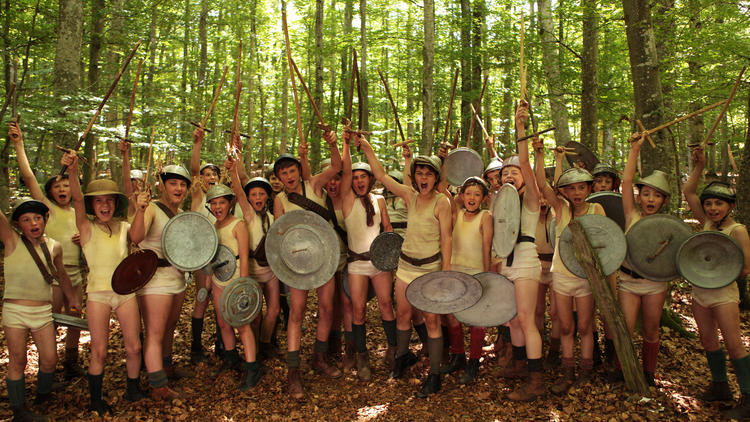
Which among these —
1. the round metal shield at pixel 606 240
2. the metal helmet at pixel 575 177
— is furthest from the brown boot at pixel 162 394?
the metal helmet at pixel 575 177

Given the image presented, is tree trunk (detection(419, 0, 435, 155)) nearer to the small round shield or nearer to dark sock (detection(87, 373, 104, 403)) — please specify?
the small round shield

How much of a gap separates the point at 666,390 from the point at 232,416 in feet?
14.2

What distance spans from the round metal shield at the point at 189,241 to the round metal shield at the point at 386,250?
1664 mm

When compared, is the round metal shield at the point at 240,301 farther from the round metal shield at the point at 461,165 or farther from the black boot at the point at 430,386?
the round metal shield at the point at 461,165

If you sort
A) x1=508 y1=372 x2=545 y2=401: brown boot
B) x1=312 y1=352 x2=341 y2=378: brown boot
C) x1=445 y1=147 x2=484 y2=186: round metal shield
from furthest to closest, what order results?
x1=445 y1=147 x2=484 y2=186: round metal shield < x1=312 y1=352 x2=341 y2=378: brown boot < x1=508 y1=372 x2=545 y2=401: brown boot

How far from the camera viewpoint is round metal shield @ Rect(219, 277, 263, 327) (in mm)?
4504

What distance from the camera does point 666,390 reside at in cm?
445

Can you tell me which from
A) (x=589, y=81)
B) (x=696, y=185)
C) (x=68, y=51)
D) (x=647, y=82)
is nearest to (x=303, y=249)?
(x=696, y=185)

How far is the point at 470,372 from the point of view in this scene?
4.93m

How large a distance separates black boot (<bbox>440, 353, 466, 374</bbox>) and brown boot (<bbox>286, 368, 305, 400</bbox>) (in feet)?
5.28

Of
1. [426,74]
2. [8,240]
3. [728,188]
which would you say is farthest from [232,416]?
[426,74]

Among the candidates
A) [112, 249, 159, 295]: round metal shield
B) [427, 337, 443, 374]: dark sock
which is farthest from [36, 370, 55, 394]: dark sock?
[427, 337, 443, 374]: dark sock

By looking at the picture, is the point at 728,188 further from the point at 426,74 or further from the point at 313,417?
the point at 426,74

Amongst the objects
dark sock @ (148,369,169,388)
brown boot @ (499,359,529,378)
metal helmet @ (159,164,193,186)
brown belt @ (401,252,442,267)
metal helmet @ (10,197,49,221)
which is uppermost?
metal helmet @ (159,164,193,186)
